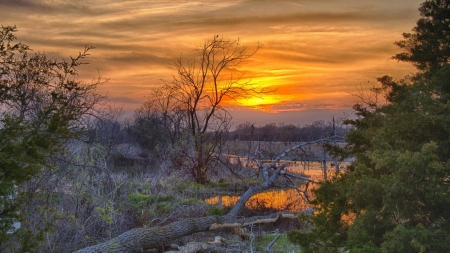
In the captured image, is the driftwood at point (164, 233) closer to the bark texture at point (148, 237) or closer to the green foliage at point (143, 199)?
the bark texture at point (148, 237)

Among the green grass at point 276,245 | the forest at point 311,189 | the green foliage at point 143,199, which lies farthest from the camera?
the green foliage at point 143,199

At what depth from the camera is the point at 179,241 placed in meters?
9.74

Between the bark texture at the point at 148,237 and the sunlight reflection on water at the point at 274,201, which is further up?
the bark texture at the point at 148,237

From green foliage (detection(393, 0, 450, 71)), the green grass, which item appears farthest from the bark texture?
green foliage (detection(393, 0, 450, 71))

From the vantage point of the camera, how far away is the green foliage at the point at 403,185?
461 centimetres

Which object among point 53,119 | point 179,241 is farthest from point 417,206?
point 179,241

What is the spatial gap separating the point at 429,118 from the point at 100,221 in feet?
24.1

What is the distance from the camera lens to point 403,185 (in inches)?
186

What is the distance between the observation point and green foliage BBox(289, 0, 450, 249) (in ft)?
15.1

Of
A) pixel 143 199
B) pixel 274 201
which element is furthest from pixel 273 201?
pixel 143 199

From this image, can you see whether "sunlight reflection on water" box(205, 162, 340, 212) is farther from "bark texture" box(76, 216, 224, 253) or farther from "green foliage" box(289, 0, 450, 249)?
"green foliage" box(289, 0, 450, 249)

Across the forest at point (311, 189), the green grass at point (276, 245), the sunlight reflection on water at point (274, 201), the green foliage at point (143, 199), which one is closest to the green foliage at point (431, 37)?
the forest at point (311, 189)

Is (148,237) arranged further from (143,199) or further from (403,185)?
(403,185)

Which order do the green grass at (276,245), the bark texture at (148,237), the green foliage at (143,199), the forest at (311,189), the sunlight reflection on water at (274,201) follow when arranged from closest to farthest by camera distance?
the forest at (311,189)
the bark texture at (148,237)
the green grass at (276,245)
the green foliage at (143,199)
the sunlight reflection on water at (274,201)
